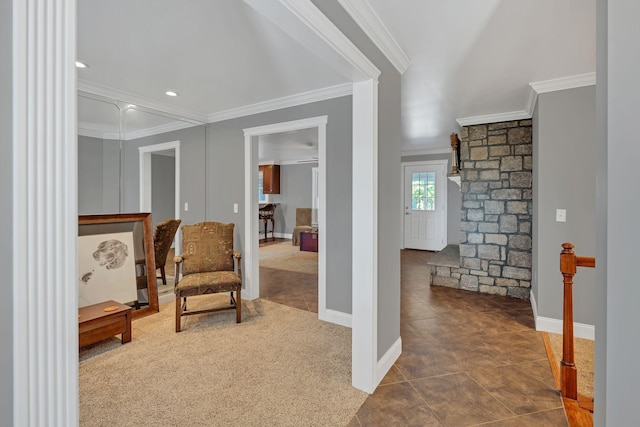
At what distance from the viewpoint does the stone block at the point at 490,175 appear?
3950mm

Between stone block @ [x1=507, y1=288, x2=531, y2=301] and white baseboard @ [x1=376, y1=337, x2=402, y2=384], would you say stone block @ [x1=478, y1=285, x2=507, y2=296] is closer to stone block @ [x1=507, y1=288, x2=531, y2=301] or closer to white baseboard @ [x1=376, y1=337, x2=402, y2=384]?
stone block @ [x1=507, y1=288, x2=531, y2=301]

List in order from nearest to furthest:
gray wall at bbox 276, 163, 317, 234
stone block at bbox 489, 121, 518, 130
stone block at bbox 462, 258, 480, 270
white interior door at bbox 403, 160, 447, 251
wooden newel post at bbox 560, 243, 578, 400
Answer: wooden newel post at bbox 560, 243, 578, 400 → stone block at bbox 489, 121, 518, 130 → stone block at bbox 462, 258, 480, 270 → white interior door at bbox 403, 160, 447, 251 → gray wall at bbox 276, 163, 317, 234

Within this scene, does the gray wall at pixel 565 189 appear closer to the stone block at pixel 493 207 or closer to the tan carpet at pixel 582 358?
the tan carpet at pixel 582 358

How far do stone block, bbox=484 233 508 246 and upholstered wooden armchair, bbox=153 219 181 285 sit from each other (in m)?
4.01

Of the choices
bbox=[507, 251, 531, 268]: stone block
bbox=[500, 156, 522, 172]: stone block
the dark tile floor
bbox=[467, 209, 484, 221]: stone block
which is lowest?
the dark tile floor

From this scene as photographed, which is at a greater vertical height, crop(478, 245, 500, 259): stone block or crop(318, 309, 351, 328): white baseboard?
crop(478, 245, 500, 259): stone block

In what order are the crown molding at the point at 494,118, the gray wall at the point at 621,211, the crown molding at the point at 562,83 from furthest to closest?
the crown molding at the point at 494,118 < the crown molding at the point at 562,83 < the gray wall at the point at 621,211

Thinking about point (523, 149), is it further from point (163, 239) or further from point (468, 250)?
point (163, 239)

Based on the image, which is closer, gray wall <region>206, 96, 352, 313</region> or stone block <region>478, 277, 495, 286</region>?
gray wall <region>206, 96, 352, 313</region>

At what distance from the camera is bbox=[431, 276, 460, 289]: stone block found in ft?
14.1

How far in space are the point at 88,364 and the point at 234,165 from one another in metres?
2.44

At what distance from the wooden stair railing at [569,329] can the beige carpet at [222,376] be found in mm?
1336

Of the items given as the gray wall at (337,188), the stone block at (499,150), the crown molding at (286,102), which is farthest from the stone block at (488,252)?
the crown molding at (286,102)

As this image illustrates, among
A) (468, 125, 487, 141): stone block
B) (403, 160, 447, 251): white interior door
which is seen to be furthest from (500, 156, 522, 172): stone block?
(403, 160, 447, 251): white interior door
